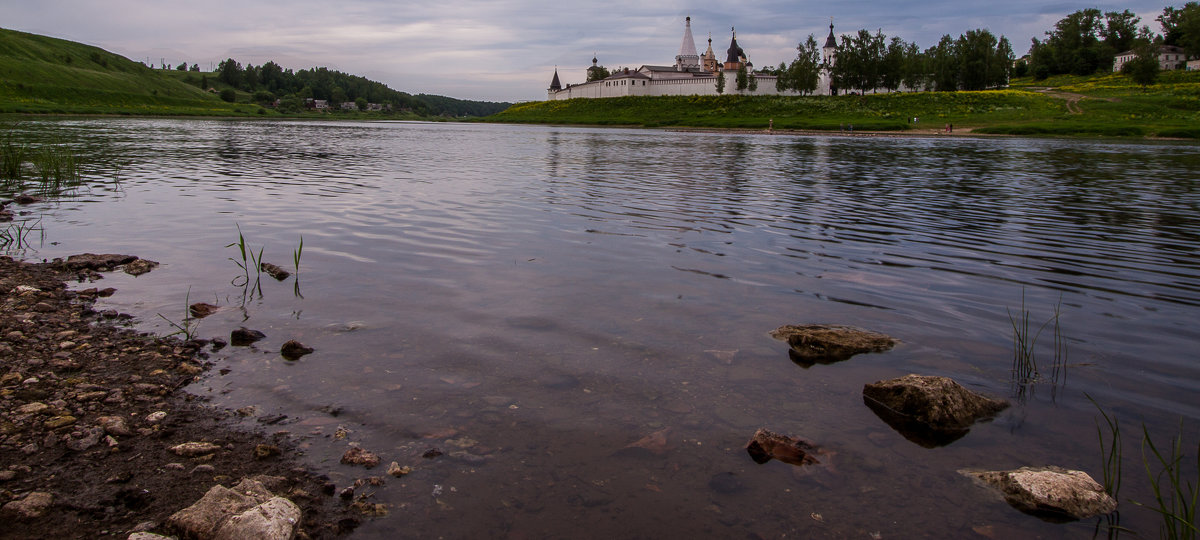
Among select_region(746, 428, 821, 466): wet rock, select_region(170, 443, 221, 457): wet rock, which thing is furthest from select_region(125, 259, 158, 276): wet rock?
select_region(746, 428, 821, 466): wet rock

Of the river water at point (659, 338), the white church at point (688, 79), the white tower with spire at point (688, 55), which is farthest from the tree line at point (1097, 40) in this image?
the river water at point (659, 338)

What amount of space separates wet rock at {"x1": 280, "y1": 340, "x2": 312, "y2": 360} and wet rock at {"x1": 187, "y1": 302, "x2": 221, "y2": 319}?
1907 millimetres

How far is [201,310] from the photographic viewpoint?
349 inches

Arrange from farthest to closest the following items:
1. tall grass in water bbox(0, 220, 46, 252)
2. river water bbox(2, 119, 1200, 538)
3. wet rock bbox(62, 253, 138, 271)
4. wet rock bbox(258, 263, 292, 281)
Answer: tall grass in water bbox(0, 220, 46, 252) < wet rock bbox(62, 253, 138, 271) < wet rock bbox(258, 263, 292, 281) < river water bbox(2, 119, 1200, 538)

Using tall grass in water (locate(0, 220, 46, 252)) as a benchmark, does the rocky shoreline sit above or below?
below

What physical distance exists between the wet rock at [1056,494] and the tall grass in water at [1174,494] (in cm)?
32

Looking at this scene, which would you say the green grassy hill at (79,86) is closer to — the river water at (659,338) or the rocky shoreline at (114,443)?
the river water at (659,338)

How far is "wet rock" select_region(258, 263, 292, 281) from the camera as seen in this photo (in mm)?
10656

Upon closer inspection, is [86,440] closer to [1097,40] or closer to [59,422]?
[59,422]

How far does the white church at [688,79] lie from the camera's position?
15188 centimetres

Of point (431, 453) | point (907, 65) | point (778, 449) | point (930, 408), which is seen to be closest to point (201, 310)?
point (431, 453)

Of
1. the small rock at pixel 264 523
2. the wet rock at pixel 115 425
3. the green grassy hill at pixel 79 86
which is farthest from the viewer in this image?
the green grassy hill at pixel 79 86

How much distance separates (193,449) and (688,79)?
159m

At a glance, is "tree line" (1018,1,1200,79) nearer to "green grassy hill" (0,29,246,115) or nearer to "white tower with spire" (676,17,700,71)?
"white tower with spire" (676,17,700,71)
